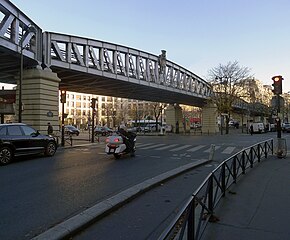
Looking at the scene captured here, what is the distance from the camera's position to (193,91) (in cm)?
4962

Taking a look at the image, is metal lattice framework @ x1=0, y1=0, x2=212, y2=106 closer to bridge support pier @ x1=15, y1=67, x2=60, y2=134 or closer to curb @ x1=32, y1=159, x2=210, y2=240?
bridge support pier @ x1=15, y1=67, x2=60, y2=134

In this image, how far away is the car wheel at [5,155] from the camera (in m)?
11.4

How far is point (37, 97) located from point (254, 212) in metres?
17.6

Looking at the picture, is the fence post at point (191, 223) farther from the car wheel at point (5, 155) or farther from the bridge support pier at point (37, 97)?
the bridge support pier at point (37, 97)

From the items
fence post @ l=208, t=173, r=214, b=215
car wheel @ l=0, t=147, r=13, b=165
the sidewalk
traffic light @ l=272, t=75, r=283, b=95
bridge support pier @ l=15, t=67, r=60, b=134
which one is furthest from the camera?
bridge support pier @ l=15, t=67, r=60, b=134

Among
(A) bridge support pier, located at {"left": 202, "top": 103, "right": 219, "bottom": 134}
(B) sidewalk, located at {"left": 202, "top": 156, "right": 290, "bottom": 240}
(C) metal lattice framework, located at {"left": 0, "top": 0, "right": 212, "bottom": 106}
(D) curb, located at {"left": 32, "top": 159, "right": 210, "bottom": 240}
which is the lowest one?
(B) sidewalk, located at {"left": 202, "top": 156, "right": 290, "bottom": 240}

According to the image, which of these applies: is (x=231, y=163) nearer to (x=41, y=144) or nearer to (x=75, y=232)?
(x=75, y=232)

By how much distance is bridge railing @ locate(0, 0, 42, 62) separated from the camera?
1612 cm

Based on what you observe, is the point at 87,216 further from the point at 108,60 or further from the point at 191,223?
the point at 108,60

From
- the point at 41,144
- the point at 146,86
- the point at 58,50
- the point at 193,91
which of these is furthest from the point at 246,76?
the point at 41,144

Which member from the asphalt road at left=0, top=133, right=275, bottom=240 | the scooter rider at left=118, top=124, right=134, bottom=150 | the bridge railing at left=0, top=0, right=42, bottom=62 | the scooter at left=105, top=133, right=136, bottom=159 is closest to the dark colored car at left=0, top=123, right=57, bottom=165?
the asphalt road at left=0, top=133, right=275, bottom=240

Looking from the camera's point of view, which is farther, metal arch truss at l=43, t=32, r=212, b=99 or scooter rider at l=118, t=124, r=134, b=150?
metal arch truss at l=43, t=32, r=212, b=99

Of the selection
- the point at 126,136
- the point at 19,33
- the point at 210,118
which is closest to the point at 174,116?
the point at 210,118

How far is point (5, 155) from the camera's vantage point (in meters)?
11.5
